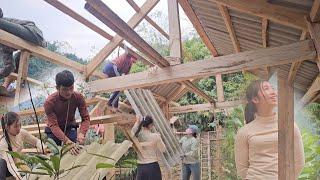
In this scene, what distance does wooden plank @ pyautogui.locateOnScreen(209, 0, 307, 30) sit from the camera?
3201mm

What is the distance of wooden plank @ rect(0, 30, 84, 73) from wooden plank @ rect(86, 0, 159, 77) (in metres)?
0.22

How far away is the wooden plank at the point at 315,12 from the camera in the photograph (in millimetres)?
2787

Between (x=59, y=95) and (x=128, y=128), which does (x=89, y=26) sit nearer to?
(x=128, y=128)

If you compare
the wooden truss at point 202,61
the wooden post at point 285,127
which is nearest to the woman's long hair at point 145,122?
the wooden truss at point 202,61

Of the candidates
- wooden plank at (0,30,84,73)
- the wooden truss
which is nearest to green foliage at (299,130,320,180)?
the wooden truss

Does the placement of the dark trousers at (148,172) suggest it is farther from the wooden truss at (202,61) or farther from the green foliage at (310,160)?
the green foliage at (310,160)

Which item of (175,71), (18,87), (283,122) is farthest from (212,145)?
(283,122)

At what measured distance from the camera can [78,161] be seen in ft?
5.48

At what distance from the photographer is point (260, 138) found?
6.78ft

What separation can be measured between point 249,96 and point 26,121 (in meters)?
5.46

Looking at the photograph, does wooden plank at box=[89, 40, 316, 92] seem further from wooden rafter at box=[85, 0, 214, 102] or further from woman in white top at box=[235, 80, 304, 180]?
woman in white top at box=[235, 80, 304, 180]

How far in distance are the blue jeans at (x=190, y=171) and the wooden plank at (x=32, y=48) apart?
282cm

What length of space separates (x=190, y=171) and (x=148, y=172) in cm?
233

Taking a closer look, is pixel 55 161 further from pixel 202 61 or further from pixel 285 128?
pixel 202 61
